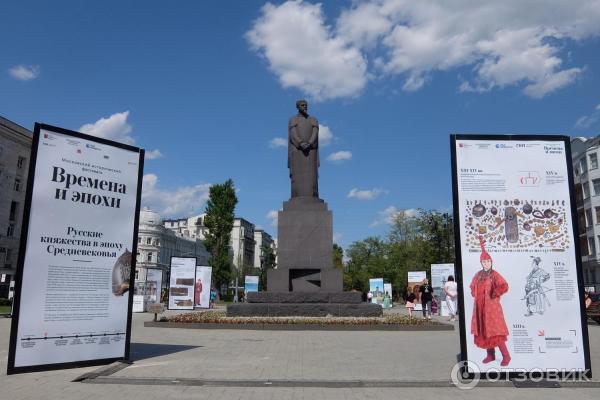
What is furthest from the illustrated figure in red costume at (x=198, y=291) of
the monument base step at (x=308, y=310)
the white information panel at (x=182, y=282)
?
the monument base step at (x=308, y=310)

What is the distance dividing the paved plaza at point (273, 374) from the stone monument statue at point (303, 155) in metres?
7.53

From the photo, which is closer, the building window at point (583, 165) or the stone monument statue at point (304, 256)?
the stone monument statue at point (304, 256)

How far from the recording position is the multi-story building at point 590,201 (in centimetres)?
4509

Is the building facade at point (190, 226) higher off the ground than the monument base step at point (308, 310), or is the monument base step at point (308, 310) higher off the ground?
the building facade at point (190, 226)

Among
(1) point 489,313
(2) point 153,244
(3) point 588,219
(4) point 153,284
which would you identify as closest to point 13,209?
(4) point 153,284

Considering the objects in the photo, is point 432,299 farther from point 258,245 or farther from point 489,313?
point 258,245

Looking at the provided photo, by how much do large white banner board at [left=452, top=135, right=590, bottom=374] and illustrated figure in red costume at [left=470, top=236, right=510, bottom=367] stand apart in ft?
0.05

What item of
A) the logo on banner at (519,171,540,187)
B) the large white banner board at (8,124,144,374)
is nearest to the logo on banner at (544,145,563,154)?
the logo on banner at (519,171,540,187)

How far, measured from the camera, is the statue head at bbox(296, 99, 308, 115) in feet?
61.5

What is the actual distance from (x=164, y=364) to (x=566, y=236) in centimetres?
687

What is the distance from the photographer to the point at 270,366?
317 inches

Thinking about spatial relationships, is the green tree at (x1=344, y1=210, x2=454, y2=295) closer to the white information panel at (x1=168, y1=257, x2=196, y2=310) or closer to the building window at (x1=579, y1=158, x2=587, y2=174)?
the building window at (x1=579, y1=158, x2=587, y2=174)

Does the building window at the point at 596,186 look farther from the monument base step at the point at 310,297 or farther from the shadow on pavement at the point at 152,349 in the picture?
the shadow on pavement at the point at 152,349

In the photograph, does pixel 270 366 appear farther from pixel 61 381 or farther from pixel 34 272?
pixel 34 272
